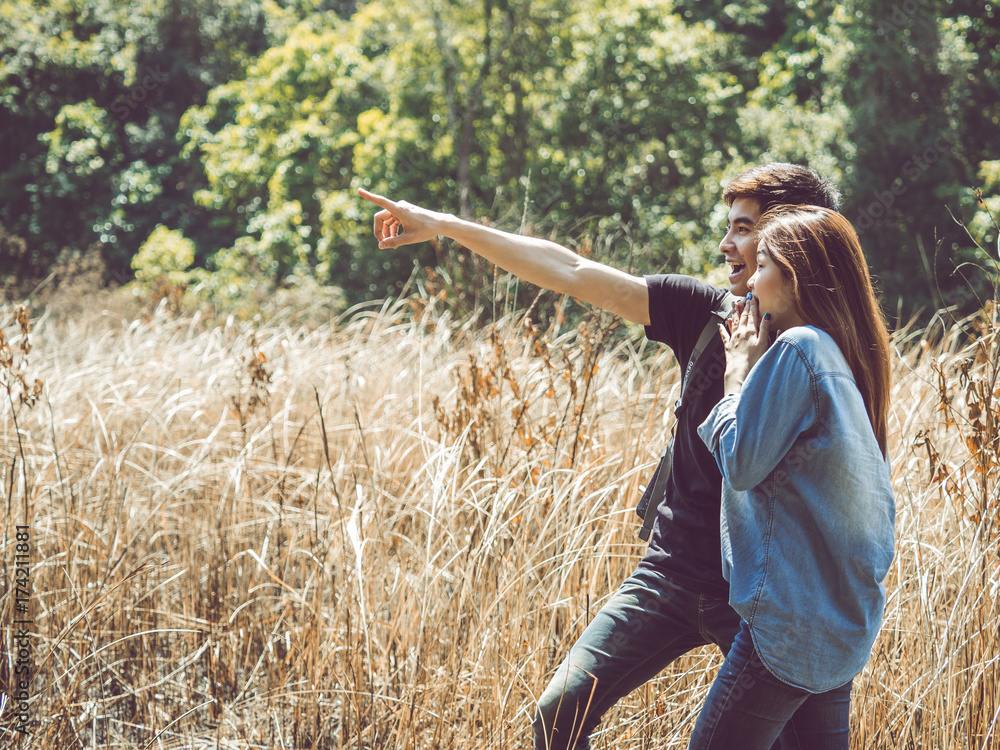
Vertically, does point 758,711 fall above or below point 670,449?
below

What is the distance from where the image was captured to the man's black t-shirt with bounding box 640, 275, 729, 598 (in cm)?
153

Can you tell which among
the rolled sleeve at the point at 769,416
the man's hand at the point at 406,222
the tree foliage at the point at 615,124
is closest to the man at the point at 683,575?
the rolled sleeve at the point at 769,416

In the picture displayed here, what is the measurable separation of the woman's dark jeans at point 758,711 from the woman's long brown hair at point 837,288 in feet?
1.62

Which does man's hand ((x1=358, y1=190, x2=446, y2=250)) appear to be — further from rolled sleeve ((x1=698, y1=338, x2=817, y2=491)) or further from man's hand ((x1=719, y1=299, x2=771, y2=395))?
rolled sleeve ((x1=698, y1=338, x2=817, y2=491))

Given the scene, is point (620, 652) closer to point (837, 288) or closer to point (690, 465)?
point (690, 465)

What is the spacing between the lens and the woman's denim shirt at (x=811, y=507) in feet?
4.09

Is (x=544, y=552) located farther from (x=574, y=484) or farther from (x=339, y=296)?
(x=339, y=296)

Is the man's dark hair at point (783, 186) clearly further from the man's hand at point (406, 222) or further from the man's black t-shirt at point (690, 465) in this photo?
the man's hand at point (406, 222)

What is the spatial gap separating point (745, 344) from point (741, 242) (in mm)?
292

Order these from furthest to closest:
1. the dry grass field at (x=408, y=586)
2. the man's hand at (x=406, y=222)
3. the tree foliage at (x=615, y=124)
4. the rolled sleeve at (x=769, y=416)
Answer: the tree foliage at (x=615, y=124)
the dry grass field at (x=408, y=586)
the man's hand at (x=406, y=222)
the rolled sleeve at (x=769, y=416)

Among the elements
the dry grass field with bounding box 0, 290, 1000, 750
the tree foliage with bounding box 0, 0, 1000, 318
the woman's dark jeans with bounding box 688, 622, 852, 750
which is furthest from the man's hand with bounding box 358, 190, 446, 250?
the tree foliage with bounding box 0, 0, 1000, 318

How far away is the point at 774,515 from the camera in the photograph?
1302 millimetres

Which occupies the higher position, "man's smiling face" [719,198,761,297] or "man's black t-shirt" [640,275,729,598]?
"man's smiling face" [719,198,761,297]

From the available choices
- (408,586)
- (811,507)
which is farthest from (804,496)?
(408,586)
